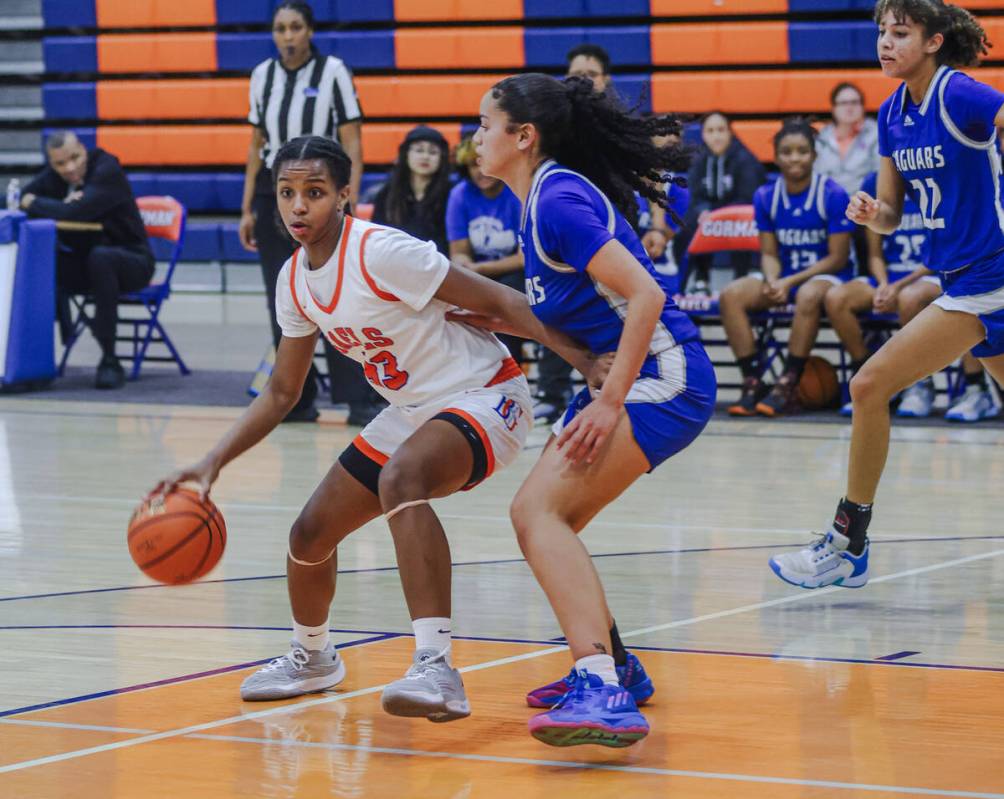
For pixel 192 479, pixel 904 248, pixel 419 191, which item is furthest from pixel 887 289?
pixel 192 479

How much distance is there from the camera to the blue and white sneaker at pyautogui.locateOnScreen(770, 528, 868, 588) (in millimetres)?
4590

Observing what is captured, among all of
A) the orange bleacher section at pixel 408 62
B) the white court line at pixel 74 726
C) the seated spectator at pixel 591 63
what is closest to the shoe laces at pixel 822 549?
the white court line at pixel 74 726

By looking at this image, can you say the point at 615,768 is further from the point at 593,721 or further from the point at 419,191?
the point at 419,191

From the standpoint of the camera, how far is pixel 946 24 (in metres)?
4.47

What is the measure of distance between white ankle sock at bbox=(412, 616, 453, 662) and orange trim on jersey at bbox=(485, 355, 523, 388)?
0.55m

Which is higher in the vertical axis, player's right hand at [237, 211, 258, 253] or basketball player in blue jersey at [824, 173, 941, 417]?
player's right hand at [237, 211, 258, 253]

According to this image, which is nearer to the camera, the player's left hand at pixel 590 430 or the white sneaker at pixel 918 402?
the player's left hand at pixel 590 430

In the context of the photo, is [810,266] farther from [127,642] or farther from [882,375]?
[127,642]

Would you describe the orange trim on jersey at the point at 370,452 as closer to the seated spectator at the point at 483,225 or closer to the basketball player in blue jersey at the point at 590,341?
the basketball player in blue jersey at the point at 590,341

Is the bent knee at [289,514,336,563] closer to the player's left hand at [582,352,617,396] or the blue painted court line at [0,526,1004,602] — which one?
the player's left hand at [582,352,617,396]

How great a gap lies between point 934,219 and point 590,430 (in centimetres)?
186

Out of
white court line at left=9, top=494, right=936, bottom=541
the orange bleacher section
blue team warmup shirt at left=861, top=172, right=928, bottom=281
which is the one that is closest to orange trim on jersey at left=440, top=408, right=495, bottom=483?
white court line at left=9, top=494, right=936, bottom=541

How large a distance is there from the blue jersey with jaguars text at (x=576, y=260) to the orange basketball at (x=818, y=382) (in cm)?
546

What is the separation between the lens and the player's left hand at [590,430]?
314 cm
